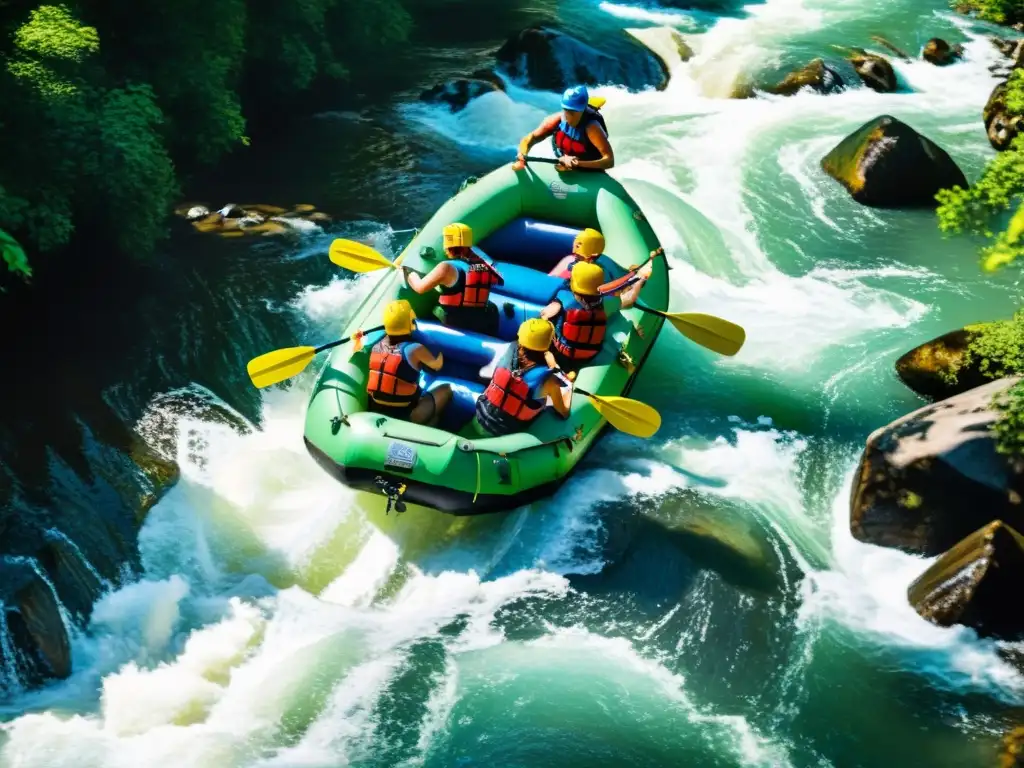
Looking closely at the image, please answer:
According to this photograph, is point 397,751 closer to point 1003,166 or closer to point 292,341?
point 292,341

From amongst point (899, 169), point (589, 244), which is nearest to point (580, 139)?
point (589, 244)

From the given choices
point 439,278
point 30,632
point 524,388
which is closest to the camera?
point 30,632

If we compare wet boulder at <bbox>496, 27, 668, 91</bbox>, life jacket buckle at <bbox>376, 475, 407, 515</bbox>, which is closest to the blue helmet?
life jacket buckle at <bbox>376, 475, 407, 515</bbox>

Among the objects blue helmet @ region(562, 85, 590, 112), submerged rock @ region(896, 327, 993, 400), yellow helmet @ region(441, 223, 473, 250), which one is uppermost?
blue helmet @ region(562, 85, 590, 112)

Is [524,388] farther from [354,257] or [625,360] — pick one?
[354,257]

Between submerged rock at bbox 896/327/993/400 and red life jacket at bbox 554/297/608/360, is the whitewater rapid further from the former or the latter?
red life jacket at bbox 554/297/608/360

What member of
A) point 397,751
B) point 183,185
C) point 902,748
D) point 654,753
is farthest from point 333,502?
point 183,185

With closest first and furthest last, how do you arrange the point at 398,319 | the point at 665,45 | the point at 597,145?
the point at 398,319 < the point at 597,145 < the point at 665,45
